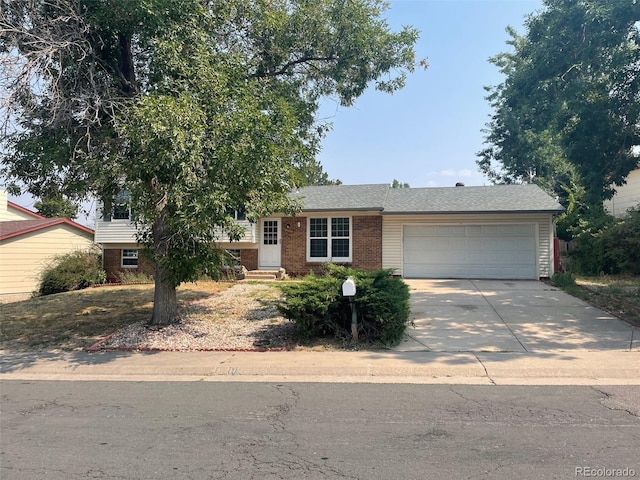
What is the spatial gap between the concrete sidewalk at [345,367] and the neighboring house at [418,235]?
9.84 meters

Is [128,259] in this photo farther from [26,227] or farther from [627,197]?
[627,197]

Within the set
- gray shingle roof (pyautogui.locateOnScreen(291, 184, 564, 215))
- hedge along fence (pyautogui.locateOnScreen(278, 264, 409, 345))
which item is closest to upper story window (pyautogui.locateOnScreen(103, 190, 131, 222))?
hedge along fence (pyautogui.locateOnScreen(278, 264, 409, 345))

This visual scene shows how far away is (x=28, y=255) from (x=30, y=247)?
0.37 metres

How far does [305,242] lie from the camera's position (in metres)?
18.2

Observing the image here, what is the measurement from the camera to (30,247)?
1986cm

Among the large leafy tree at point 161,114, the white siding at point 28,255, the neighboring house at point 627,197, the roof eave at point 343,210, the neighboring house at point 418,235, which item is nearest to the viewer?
the large leafy tree at point 161,114

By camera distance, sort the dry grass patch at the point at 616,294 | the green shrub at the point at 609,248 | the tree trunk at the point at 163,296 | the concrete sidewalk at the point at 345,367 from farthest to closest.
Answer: the green shrub at the point at 609,248
the dry grass patch at the point at 616,294
the tree trunk at the point at 163,296
the concrete sidewalk at the point at 345,367

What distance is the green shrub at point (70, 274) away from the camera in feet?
56.1

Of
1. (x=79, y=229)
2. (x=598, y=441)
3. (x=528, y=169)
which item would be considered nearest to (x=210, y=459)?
(x=598, y=441)

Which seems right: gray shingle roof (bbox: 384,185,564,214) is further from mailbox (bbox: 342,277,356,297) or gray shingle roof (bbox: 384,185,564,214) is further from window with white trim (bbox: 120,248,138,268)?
window with white trim (bbox: 120,248,138,268)

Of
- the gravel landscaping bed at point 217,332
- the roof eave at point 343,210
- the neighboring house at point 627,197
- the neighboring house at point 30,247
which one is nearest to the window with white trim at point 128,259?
the neighboring house at point 30,247

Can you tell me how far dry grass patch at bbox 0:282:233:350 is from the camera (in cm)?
940

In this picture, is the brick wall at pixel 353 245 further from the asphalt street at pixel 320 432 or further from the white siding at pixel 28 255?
the asphalt street at pixel 320 432

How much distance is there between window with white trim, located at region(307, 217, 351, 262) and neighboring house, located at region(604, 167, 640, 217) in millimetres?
15342
